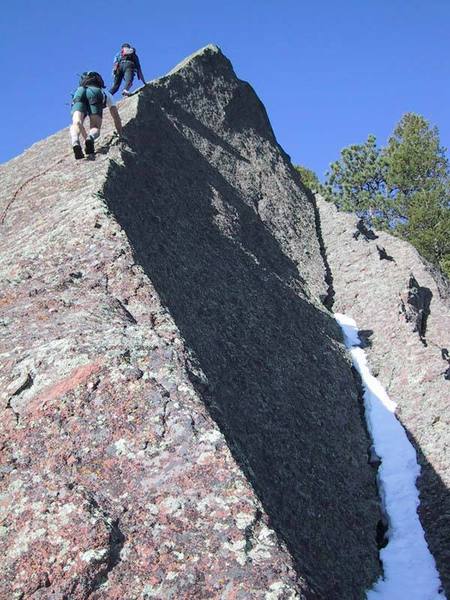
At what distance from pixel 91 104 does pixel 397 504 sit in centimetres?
1126

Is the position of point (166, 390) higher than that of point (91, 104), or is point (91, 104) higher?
point (91, 104)

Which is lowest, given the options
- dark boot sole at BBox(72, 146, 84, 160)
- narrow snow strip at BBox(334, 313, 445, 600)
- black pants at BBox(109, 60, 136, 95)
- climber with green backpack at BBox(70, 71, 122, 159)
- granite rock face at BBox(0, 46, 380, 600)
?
narrow snow strip at BBox(334, 313, 445, 600)

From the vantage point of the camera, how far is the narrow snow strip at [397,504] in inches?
397

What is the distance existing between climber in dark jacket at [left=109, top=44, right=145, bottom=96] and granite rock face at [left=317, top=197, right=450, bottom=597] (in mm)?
8008

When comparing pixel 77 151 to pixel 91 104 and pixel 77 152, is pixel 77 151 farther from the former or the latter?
pixel 91 104

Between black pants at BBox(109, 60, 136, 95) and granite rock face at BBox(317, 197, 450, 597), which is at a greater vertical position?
black pants at BBox(109, 60, 136, 95)

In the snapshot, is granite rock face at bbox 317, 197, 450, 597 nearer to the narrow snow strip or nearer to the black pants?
the narrow snow strip

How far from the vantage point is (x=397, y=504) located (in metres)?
11.9

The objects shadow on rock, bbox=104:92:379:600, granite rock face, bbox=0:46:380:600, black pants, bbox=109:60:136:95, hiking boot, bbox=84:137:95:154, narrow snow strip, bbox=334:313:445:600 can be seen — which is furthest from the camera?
black pants, bbox=109:60:136:95

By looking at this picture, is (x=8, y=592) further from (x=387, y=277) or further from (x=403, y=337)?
(x=387, y=277)

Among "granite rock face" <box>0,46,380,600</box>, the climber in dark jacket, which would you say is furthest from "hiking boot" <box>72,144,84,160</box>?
the climber in dark jacket

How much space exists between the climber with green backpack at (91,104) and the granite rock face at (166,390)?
2.37 feet

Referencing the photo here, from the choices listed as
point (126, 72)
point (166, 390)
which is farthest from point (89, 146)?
point (166, 390)

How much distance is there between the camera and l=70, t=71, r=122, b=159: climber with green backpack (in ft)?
48.6
